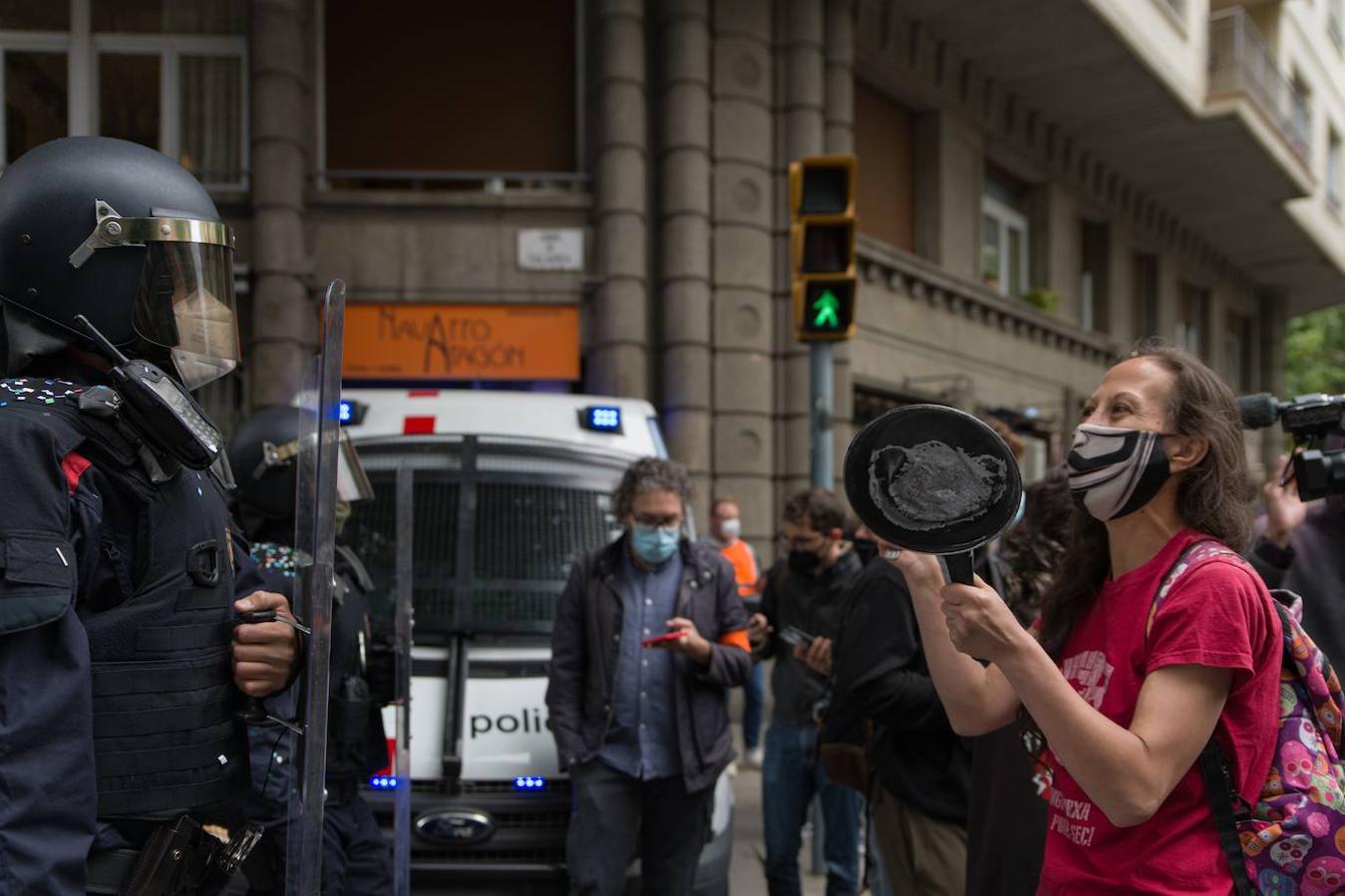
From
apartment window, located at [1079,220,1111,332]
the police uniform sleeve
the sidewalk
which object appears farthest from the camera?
apartment window, located at [1079,220,1111,332]

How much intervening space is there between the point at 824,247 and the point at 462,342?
5.88 m

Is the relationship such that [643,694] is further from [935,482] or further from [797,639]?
[935,482]

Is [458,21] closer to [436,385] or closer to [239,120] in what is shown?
[239,120]

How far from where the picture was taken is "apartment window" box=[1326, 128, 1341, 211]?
27.1 metres

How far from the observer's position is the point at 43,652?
5.58 ft

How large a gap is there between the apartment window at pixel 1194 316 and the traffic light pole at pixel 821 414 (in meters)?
19.9

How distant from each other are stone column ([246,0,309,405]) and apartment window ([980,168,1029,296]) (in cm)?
974

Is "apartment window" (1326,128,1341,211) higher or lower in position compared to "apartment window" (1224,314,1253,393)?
higher

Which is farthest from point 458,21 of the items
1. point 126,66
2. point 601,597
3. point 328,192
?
point 601,597

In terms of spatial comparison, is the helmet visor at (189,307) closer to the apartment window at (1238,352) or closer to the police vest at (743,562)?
the police vest at (743,562)

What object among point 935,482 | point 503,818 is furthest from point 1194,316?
point 935,482

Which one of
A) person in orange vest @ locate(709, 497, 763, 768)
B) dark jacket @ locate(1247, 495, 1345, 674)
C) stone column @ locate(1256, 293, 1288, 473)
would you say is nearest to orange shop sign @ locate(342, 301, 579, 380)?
person in orange vest @ locate(709, 497, 763, 768)

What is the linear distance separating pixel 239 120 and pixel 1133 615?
38.1 feet

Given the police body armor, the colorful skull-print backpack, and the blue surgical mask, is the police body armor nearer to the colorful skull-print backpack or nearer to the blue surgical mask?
the colorful skull-print backpack
